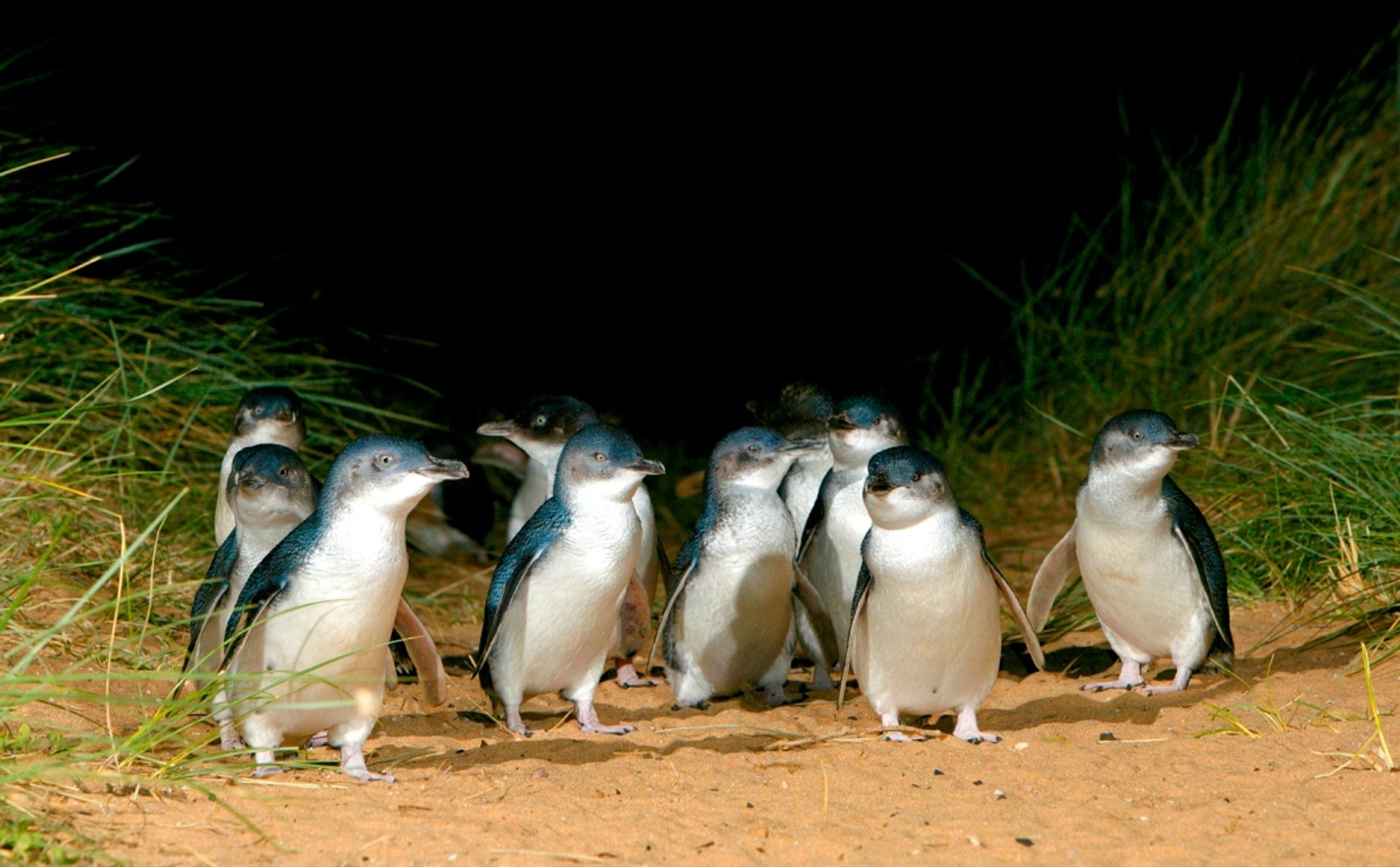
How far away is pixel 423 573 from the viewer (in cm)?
789

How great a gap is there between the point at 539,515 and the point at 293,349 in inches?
125

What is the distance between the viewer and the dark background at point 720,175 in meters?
9.70

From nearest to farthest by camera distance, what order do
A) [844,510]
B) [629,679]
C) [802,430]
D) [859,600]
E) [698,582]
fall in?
[859,600], [698,582], [844,510], [629,679], [802,430]

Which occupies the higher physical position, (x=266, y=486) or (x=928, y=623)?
(x=266, y=486)

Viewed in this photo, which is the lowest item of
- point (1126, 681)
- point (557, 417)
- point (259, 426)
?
point (1126, 681)

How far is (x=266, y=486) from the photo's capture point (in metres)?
4.96

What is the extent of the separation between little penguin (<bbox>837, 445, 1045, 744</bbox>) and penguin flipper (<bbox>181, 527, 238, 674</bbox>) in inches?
75.4

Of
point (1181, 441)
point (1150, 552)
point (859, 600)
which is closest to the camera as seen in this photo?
point (859, 600)

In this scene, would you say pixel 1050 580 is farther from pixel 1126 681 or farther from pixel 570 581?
pixel 570 581

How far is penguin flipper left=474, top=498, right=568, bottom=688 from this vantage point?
5027 millimetres

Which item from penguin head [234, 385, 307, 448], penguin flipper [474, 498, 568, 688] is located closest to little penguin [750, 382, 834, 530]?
penguin flipper [474, 498, 568, 688]

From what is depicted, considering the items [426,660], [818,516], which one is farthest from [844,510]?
[426,660]

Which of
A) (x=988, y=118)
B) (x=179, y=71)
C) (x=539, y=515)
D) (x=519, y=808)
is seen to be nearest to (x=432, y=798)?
(x=519, y=808)

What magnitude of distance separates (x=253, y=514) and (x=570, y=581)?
3.27 ft
